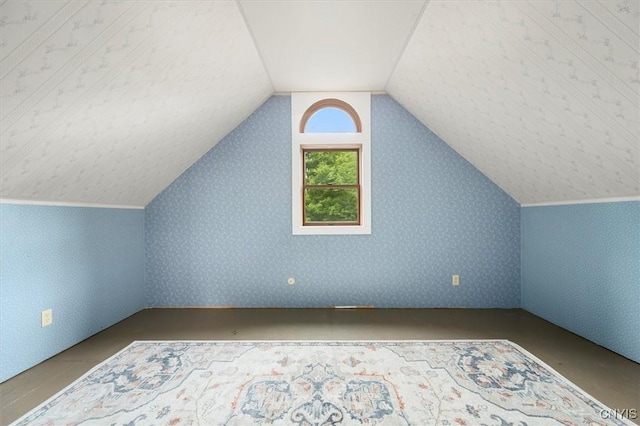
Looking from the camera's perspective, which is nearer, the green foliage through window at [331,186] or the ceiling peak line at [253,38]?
the ceiling peak line at [253,38]

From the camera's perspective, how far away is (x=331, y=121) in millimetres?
3688

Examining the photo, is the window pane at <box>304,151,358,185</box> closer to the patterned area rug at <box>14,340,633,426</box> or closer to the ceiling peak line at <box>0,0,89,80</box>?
the patterned area rug at <box>14,340,633,426</box>

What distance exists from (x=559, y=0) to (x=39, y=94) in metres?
2.51

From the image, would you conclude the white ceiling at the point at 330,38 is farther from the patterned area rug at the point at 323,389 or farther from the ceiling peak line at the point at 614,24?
the patterned area rug at the point at 323,389

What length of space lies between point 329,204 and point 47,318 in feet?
9.02

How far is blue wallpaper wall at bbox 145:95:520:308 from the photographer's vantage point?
357 centimetres

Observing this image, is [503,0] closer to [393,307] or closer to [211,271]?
[393,307]

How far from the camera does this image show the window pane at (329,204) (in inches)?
148

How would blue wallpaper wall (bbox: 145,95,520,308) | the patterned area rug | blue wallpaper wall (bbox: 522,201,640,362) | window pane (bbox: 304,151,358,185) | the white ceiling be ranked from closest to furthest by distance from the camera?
the patterned area rug, the white ceiling, blue wallpaper wall (bbox: 522,201,640,362), blue wallpaper wall (bbox: 145,95,520,308), window pane (bbox: 304,151,358,185)

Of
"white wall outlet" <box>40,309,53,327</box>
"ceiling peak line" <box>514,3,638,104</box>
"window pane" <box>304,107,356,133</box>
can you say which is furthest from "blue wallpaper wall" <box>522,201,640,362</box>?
"white wall outlet" <box>40,309,53,327</box>

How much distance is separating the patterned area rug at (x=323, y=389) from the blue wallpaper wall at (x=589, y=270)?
2.44ft

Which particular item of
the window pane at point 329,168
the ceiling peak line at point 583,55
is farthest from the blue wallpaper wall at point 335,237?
the ceiling peak line at point 583,55

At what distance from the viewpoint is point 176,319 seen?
3258 mm

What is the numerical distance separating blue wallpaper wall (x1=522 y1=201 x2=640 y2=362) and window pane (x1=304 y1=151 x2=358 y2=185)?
6.71ft
